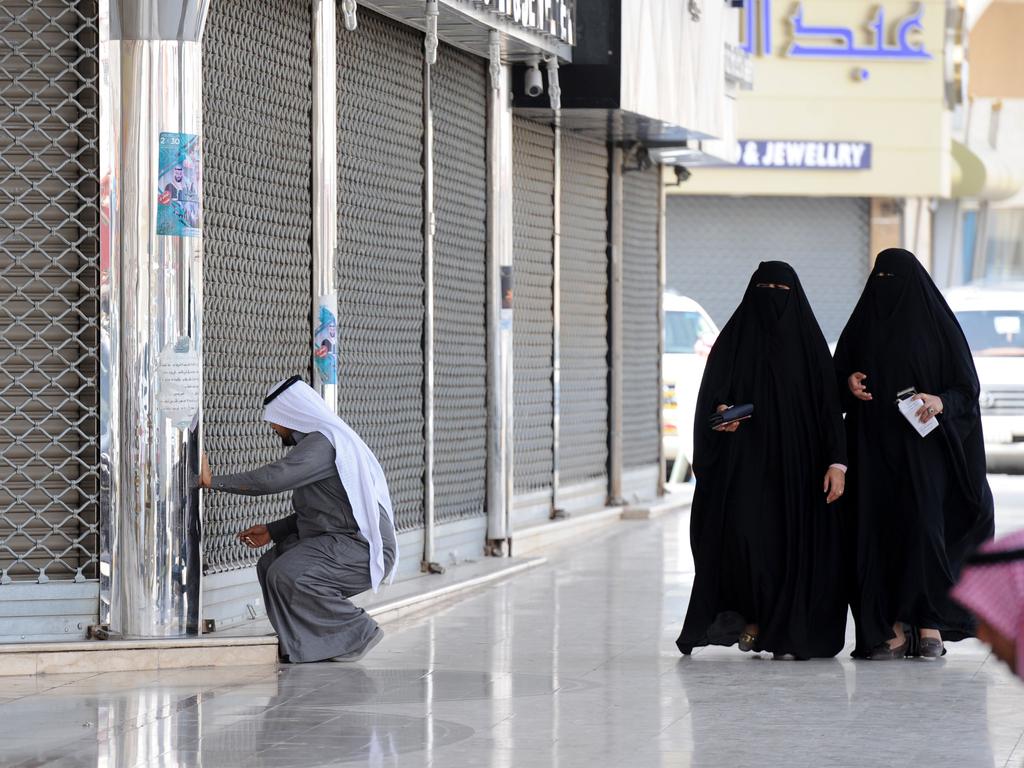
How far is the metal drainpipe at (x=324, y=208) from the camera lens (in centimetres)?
892

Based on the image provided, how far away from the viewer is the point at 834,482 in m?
7.77

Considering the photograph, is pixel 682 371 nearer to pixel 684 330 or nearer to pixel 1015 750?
pixel 684 330

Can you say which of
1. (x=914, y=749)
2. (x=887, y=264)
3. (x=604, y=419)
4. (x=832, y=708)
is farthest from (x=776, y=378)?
(x=604, y=419)

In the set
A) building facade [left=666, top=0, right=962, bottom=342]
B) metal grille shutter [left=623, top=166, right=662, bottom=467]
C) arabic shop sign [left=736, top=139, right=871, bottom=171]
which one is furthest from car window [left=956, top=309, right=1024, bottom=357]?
arabic shop sign [left=736, top=139, right=871, bottom=171]

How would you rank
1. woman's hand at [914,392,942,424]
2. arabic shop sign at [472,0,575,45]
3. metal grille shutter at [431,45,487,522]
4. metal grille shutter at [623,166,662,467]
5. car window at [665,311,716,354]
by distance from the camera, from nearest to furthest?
woman's hand at [914,392,942,424] < arabic shop sign at [472,0,575,45] < metal grille shutter at [431,45,487,522] < metal grille shutter at [623,166,662,467] < car window at [665,311,716,354]

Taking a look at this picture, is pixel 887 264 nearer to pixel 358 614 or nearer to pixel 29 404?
pixel 358 614

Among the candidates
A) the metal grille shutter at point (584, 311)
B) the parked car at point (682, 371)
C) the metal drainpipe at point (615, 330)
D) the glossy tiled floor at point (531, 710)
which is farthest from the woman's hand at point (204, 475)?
the parked car at point (682, 371)

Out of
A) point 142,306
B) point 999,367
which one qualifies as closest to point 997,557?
point 142,306

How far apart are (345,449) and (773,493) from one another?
178 cm

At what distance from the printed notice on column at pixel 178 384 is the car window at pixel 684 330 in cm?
1156

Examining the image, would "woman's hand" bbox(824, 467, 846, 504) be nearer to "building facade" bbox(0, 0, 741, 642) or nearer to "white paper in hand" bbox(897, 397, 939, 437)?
"white paper in hand" bbox(897, 397, 939, 437)

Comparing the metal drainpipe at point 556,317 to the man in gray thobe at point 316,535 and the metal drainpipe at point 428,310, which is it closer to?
the metal drainpipe at point 428,310

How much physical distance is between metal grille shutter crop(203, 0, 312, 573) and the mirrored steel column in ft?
1.68

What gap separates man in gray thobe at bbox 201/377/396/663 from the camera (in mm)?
7520
